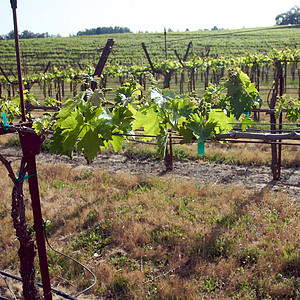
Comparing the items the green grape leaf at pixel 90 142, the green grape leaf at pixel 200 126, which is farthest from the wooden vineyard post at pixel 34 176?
the green grape leaf at pixel 200 126

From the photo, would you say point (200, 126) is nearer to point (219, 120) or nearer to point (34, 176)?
point (219, 120)

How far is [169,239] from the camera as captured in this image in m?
4.28

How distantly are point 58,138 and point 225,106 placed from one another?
234cm

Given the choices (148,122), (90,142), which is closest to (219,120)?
(148,122)

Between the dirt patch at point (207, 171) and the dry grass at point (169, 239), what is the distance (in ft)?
1.59

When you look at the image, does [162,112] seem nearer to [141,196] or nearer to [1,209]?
[141,196]

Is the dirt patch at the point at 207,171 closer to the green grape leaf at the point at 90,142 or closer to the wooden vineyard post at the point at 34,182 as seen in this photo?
the wooden vineyard post at the point at 34,182

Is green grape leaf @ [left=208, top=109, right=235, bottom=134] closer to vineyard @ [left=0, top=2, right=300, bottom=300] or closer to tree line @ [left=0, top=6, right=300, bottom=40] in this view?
vineyard @ [left=0, top=2, right=300, bottom=300]

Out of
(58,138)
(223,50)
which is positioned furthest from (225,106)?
(223,50)

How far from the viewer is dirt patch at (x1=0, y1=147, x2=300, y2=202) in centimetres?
593

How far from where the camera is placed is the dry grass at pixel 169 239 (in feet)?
11.5

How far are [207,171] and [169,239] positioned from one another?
2.77 meters

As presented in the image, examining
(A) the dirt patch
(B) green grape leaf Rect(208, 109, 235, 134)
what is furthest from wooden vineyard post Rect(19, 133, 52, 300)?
(A) the dirt patch

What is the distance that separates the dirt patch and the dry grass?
483 millimetres
